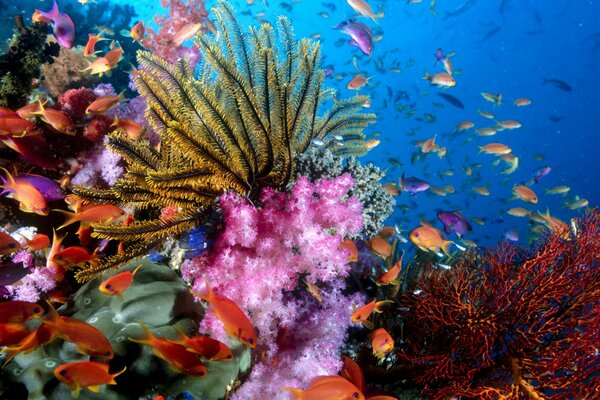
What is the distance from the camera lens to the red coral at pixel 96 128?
450 centimetres

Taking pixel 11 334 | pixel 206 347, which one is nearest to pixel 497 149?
pixel 206 347

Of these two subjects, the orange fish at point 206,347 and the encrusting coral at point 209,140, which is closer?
the orange fish at point 206,347

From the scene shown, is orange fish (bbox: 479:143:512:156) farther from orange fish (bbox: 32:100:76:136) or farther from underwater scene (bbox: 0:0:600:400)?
orange fish (bbox: 32:100:76:136)

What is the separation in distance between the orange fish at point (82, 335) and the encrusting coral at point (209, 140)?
2.03ft

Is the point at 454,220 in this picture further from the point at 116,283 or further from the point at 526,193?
the point at 116,283

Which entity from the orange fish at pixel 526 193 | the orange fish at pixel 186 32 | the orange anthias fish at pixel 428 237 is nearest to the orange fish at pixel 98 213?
the orange anthias fish at pixel 428 237

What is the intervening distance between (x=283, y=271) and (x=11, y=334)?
207cm

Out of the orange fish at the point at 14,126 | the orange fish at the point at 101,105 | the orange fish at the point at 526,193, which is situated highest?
the orange fish at the point at 14,126

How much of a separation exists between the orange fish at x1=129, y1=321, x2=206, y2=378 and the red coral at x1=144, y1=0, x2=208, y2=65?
17.4 feet

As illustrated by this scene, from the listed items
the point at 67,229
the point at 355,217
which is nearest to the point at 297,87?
the point at 355,217

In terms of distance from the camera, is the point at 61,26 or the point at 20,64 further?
the point at 61,26

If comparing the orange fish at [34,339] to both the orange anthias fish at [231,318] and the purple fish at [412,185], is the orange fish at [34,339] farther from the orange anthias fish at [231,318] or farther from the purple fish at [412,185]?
the purple fish at [412,185]

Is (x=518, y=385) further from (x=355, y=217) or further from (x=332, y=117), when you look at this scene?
(x=332, y=117)

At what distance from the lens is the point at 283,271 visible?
3.21 metres
